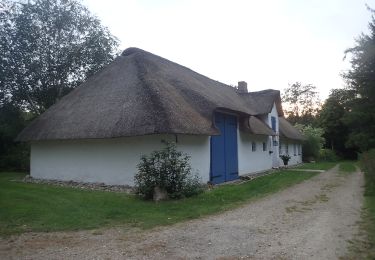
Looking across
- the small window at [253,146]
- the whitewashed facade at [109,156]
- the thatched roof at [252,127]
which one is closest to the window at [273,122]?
the thatched roof at [252,127]

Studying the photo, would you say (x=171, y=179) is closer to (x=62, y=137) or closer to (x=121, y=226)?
(x=121, y=226)

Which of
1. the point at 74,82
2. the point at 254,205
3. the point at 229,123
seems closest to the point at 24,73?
the point at 74,82

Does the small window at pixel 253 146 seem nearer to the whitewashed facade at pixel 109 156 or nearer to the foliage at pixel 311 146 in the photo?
the whitewashed facade at pixel 109 156

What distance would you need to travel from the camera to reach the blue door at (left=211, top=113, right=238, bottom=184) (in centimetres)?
1653

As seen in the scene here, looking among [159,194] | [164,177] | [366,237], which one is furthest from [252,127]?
[366,237]

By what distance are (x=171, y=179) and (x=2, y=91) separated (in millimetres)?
17878

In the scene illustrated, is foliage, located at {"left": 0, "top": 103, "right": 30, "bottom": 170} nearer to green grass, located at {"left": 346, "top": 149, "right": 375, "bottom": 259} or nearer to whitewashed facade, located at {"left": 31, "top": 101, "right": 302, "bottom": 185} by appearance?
whitewashed facade, located at {"left": 31, "top": 101, "right": 302, "bottom": 185}

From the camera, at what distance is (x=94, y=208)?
33.1 ft

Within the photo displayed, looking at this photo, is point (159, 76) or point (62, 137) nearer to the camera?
point (62, 137)

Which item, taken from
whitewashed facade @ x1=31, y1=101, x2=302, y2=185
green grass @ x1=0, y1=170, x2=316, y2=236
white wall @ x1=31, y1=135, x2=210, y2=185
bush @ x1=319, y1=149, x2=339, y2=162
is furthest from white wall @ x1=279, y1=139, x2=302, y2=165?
green grass @ x1=0, y1=170, x2=316, y2=236

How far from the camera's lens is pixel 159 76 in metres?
17.4

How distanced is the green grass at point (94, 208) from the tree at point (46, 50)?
14335 millimetres

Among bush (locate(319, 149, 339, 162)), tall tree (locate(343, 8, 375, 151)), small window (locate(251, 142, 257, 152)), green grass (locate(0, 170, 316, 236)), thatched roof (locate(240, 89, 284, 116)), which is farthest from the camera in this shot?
bush (locate(319, 149, 339, 162))

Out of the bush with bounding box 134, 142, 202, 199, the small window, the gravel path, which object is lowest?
the gravel path
